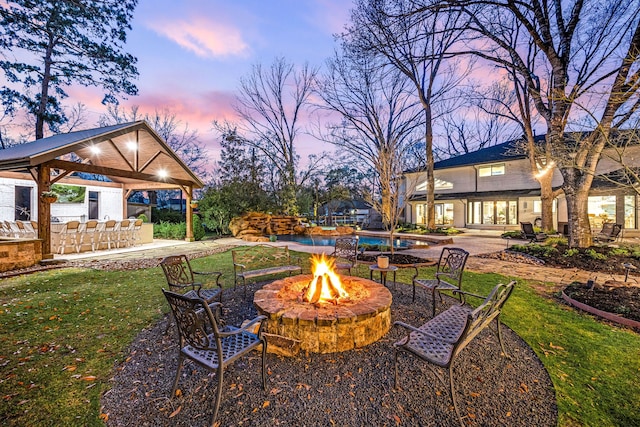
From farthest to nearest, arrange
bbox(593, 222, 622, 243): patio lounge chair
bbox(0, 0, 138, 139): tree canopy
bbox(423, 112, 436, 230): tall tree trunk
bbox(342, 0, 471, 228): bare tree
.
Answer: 1. bbox(423, 112, 436, 230): tall tree trunk
2. bbox(0, 0, 138, 139): tree canopy
3. bbox(342, 0, 471, 228): bare tree
4. bbox(593, 222, 622, 243): patio lounge chair

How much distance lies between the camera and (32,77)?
48.6 ft

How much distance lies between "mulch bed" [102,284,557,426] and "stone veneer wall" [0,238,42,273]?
7.13m

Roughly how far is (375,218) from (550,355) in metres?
20.0

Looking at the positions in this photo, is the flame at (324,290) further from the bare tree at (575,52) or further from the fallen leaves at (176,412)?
the bare tree at (575,52)

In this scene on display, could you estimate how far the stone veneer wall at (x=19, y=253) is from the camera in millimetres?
7090

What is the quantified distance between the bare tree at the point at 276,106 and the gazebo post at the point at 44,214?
14778 mm

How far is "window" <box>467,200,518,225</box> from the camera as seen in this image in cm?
1967

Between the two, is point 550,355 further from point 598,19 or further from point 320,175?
point 320,175

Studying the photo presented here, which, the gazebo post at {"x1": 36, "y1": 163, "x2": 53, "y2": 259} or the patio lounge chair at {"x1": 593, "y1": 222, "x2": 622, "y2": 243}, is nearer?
the gazebo post at {"x1": 36, "y1": 163, "x2": 53, "y2": 259}

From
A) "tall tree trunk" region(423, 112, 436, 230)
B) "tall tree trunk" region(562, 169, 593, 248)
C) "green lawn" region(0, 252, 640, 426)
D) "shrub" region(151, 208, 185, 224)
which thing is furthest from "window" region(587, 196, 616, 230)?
"shrub" region(151, 208, 185, 224)

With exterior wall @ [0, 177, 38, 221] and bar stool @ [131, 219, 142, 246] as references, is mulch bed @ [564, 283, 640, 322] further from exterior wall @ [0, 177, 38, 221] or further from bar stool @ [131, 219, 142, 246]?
exterior wall @ [0, 177, 38, 221]

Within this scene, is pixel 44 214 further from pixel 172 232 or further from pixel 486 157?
pixel 486 157

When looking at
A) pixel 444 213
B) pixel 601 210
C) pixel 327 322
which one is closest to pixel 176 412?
pixel 327 322

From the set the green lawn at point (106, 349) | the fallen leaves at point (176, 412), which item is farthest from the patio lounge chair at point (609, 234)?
the fallen leaves at point (176, 412)
